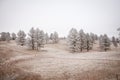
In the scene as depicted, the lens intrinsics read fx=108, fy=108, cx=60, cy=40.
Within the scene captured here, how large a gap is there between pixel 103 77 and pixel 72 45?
36325mm

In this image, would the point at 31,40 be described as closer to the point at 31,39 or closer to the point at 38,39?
the point at 31,39

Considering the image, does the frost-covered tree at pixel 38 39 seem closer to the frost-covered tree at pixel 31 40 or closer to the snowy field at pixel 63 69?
the frost-covered tree at pixel 31 40

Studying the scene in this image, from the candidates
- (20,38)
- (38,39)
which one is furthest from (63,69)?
(20,38)

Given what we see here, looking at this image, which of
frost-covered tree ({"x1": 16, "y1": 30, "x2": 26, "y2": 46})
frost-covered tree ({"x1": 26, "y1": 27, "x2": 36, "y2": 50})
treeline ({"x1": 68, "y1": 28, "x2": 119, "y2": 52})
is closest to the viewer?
treeline ({"x1": 68, "y1": 28, "x2": 119, "y2": 52})

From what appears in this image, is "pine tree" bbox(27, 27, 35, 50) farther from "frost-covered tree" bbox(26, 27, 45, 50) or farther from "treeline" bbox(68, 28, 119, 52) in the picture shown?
"treeline" bbox(68, 28, 119, 52)

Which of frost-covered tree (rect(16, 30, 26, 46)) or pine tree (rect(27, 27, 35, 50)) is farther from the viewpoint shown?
frost-covered tree (rect(16, 30, 26, 46))

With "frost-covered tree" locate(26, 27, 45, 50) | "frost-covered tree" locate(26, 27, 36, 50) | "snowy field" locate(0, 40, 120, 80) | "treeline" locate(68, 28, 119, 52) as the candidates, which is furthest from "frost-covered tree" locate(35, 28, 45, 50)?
"snowy field" locate(0, 40, 120, 80)

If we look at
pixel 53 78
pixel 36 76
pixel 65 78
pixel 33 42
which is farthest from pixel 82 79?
pixel 33 42

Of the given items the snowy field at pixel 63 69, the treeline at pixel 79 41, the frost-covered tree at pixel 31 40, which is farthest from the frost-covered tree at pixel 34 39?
the snowy field at pixel 63 69

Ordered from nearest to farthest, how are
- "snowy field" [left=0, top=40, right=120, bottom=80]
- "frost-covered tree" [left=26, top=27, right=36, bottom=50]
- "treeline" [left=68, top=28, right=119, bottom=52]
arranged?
"snowy field" [left=0, top=40, right=120, bottom=80] < "treeline" [left=68, top=28, right=119, bottom=52] < "frost-covered tree" [left=26, top=27, right=36, bottom=50]

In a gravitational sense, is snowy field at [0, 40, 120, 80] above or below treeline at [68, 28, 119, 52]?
below

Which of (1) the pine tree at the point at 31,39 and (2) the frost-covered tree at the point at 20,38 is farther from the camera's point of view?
(2) the frost-covered tree at the point at 20,38

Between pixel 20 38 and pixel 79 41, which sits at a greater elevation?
pixel 20 38

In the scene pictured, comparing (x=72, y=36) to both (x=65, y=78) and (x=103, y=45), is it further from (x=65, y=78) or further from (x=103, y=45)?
(x=65, y=78)
